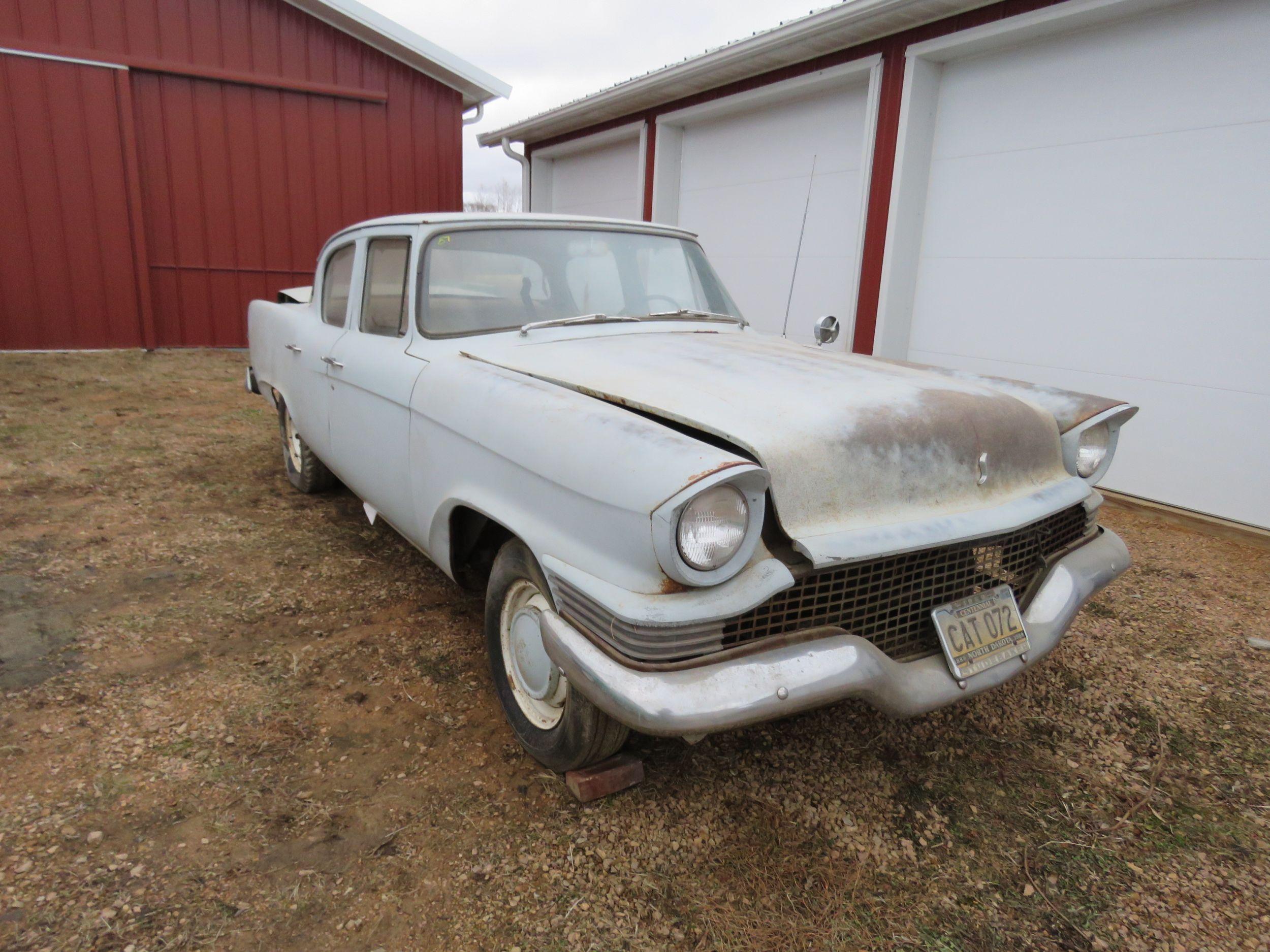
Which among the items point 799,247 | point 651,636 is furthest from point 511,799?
point 799,247

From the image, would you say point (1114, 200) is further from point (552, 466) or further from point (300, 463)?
Answer: point (300, 463)

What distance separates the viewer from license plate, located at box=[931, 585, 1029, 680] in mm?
2047

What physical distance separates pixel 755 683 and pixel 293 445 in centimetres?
387

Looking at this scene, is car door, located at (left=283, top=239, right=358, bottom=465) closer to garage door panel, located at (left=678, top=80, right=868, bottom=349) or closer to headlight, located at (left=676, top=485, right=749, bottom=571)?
headlight, located at (left=676, top=485, right=749, bottom=571)

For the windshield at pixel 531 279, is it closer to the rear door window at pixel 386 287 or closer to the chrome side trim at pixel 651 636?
the rear door window at pixel 386 287

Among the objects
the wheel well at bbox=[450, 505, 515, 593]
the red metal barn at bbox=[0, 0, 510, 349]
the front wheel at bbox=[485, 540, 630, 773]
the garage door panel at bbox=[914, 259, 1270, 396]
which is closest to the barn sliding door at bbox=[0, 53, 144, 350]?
the red metal barn at bbox=[0, 0, 510, 349]

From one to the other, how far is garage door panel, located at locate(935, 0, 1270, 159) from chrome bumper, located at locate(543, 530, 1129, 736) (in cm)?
448

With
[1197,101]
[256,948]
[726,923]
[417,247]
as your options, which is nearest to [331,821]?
[256,948]

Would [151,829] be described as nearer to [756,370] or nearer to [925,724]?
[756,370]

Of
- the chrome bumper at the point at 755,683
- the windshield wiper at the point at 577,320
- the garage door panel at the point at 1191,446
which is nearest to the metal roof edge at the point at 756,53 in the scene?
the garage door panel at the point at 1191,446

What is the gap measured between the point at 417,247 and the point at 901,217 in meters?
4.59

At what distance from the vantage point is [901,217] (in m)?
6.28

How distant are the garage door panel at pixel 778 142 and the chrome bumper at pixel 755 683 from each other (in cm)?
596

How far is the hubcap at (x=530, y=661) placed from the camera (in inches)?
84.7
